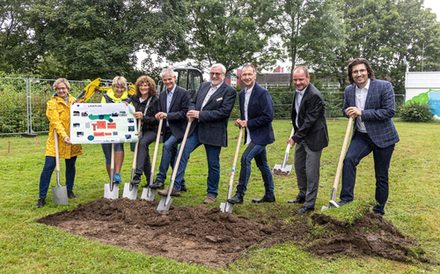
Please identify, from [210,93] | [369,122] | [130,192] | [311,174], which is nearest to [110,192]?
[130,192]

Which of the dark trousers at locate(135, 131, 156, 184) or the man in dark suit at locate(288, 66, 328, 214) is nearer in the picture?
the man in dark suit at locate(288, 66, 328, 214)

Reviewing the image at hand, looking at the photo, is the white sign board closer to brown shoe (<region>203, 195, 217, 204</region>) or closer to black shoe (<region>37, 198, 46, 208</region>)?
black shoe (<region>37, 198, 46, 208</region>)

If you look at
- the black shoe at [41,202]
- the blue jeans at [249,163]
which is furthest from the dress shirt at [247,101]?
the black shoe at [41,202]

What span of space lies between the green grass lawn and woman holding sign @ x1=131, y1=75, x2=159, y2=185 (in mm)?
901

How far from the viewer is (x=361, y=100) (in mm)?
4926

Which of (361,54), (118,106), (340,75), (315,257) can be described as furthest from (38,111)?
(361,54)

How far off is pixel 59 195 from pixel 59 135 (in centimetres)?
82

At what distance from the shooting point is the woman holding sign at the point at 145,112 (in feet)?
20.1

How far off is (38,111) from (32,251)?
12.5 m

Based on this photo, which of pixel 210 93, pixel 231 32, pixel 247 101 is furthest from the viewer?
pixel 231 32

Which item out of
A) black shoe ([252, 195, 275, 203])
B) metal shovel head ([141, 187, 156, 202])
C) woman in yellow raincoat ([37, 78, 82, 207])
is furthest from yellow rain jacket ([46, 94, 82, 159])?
black shoe ([252, 195, 275, 203])

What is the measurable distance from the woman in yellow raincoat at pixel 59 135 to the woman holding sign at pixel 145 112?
0.90 metres

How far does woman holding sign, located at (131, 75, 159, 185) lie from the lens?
6.14m

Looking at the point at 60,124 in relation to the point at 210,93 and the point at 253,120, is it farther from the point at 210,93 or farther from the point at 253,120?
the point at 253,120
